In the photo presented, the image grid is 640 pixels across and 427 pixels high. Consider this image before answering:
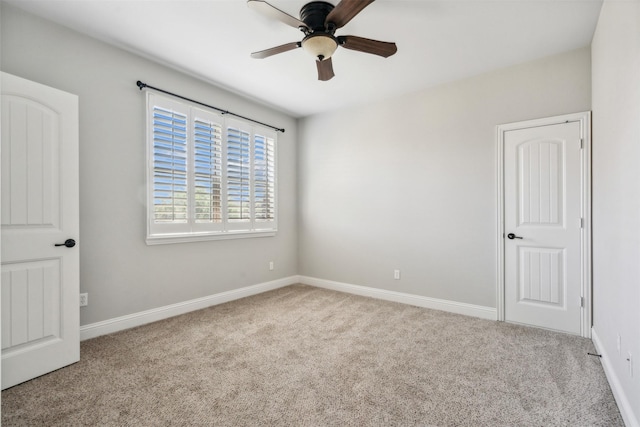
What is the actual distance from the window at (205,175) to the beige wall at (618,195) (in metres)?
3.65

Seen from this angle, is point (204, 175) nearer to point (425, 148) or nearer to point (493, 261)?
point (425, 148)

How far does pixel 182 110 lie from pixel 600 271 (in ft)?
14.1

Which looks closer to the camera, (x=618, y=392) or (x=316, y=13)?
(x=618, y=392)

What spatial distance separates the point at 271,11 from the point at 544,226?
3.15m

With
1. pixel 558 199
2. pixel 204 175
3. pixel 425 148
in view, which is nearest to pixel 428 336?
pixel 558 199

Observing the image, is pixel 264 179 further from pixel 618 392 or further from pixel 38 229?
pixel 618 392

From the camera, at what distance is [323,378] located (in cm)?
214

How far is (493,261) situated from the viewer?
3338 mm

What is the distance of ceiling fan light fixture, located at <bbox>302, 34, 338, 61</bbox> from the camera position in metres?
2.26

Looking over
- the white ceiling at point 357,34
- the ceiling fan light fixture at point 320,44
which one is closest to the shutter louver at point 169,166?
the white ceiling at point 357,34

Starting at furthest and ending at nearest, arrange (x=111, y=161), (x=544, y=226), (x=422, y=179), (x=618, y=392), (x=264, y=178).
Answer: (x=264, y=178) < (x=422, y=179) < (x=544, y=226) < (x=111, y=161) < (x=618, y=392)

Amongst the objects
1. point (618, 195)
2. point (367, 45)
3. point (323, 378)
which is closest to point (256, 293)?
point (323, 378)

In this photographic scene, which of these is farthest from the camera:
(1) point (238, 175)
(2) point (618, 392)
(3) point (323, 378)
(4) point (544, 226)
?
(1) point (238, 175)

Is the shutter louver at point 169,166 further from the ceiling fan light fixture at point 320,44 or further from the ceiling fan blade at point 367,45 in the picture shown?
the ceiling fan blade at point 367,45
